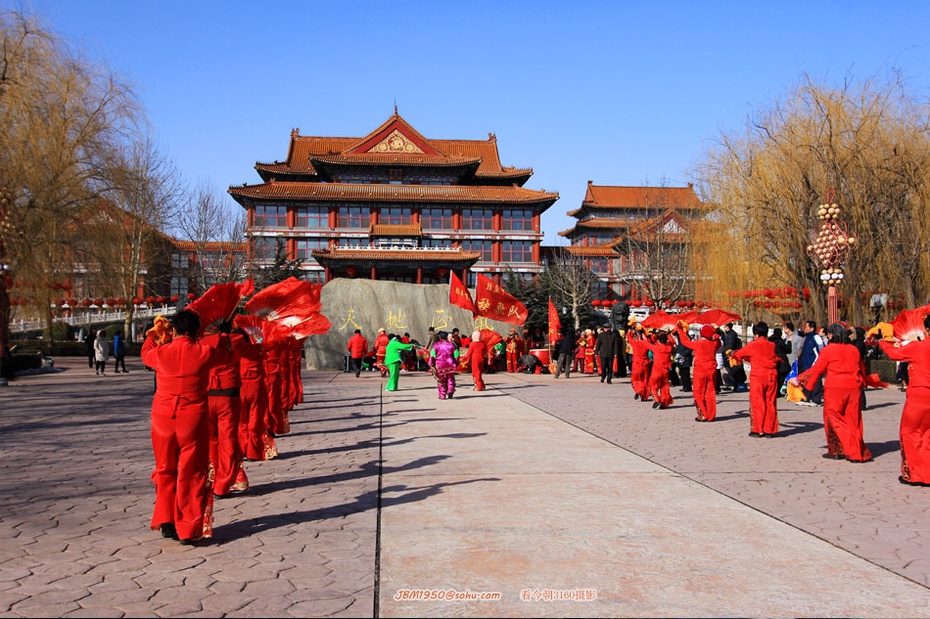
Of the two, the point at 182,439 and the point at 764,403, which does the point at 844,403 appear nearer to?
the point at 764,403

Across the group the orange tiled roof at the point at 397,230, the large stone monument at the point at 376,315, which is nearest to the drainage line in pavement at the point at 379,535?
the large stone monument at the point at 376,315

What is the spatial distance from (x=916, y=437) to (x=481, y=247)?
46148 millimetres

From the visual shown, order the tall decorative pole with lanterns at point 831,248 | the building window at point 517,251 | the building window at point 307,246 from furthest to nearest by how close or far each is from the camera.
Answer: the building window at point 517,251 < the building window at point 307,246 < the tall decorative pole with lanterns at point 831,248

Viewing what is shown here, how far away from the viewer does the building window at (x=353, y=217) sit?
169 ft

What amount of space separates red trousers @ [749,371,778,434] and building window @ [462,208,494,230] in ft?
142

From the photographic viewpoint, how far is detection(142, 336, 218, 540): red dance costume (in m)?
4.91

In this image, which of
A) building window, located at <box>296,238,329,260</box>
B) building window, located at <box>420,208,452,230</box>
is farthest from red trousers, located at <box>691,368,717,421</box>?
building window, located at <box>296,238,329,260</box>

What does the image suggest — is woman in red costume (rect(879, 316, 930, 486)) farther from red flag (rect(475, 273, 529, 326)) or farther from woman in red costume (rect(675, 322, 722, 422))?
red flag (rect(475, 273, 529, 326))

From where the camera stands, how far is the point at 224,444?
248 inches

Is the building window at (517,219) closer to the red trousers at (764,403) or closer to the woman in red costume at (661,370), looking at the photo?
the woman in red costume at (661,370)

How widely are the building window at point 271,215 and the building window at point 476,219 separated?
38.5 ft

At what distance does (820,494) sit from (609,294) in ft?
158

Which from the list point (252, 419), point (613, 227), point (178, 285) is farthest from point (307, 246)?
point (252, 419)

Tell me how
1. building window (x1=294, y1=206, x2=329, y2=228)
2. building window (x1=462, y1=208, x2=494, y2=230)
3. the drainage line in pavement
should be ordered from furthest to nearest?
1. building window (x1=462, y1=208, x2=494, y2=230)
2. building window (x1=294, y1=206, x2=329, y2=228)
3. the drainage line in pavement
